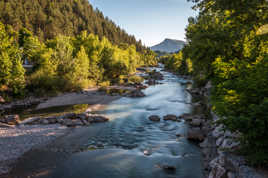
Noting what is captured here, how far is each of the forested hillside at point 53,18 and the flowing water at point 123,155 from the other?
234 ft

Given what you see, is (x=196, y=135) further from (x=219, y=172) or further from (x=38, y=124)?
(x=38, y=124)

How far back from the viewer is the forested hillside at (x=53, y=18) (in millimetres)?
72938

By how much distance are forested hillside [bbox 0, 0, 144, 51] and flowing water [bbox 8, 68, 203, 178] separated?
7146 cm

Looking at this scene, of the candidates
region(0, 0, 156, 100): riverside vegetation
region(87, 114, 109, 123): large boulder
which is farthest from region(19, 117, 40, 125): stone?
region(0, 0, 156, 100): riverside vegetation

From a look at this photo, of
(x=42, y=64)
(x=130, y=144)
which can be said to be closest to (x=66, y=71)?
(x=42, y=64)

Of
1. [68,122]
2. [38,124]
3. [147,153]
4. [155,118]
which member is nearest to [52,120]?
[38,124]

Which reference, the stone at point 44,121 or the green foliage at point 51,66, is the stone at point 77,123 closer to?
the stone at point 44,121

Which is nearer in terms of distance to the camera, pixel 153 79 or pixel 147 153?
pixel 147 153

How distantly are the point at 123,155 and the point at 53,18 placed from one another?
103323 mm

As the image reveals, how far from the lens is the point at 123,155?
12.4m

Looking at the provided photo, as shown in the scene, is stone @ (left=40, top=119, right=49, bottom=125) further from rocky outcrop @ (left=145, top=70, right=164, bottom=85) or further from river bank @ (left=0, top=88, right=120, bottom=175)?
rocky outcrop @ (left=145, top=70, right=164, bottom=85)

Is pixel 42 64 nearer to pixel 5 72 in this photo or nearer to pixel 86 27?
pixel 5 72

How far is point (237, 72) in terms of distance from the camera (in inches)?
364

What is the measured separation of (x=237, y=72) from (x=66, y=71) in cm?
3482
